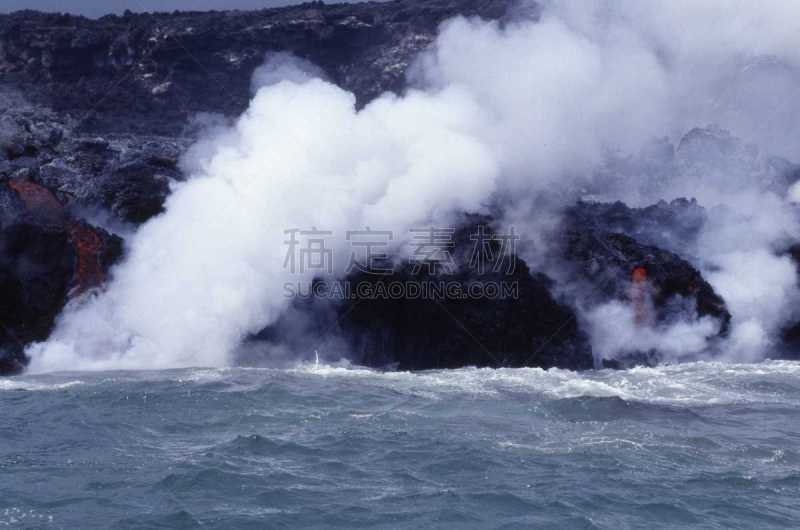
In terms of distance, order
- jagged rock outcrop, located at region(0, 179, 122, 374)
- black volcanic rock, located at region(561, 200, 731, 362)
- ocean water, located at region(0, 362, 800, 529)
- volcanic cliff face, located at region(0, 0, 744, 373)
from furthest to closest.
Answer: black volcanic rock, located at region(561, 200, 731, 362), jagged rock outcrop, located at region(0, 179, 122, 374), volcanic cliff face, located at region(0, 0, 744, 373), ocean water, located at region(0, 362, 800, 529)

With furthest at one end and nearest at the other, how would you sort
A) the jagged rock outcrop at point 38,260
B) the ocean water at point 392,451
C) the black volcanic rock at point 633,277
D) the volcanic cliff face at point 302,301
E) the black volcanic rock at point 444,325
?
the black volcanic rock at point 633,277 → the jagged rock outcrop at point 38,260 → the volcanic cliff face at point 302,301 → the black volcanic rock at point 444,325 → the ocean water at point 392,451

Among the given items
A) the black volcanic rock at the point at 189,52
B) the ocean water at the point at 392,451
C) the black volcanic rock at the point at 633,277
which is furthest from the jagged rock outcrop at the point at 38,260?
the black volcanic rock at the point at 189,52

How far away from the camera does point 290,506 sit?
1424 centimetres

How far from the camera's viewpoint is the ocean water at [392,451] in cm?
1409

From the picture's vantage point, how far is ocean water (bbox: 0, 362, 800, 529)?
1409 centimetres

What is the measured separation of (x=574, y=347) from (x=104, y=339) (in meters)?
13.9

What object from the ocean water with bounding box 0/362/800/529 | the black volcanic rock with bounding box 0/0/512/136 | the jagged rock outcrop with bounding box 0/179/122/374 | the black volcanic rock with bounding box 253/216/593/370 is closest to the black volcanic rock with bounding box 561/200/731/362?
the black volcanic rock with bounding box 253/216/593/370

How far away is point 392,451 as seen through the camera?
1725 centimetres

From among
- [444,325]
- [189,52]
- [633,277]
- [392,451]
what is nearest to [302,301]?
[444,325]

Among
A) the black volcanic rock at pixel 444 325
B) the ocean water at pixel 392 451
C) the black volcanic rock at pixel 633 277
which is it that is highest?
the black volcanic rock at pixel 633 277

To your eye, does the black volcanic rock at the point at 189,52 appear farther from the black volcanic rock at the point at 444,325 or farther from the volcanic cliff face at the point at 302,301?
the black volcanic rock at the point at 444,325

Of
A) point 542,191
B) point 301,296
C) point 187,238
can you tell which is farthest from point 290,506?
point 542,191

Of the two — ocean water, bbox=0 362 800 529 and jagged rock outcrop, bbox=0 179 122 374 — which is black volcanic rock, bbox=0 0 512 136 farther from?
ocean water, bbox=0 362 800 529

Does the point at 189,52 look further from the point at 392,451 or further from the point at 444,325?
the point at 392,451
